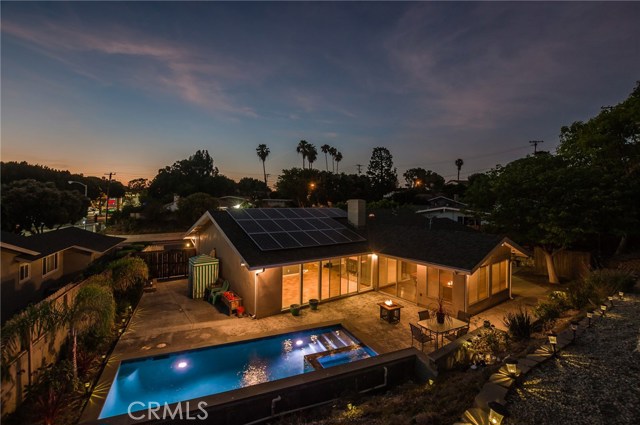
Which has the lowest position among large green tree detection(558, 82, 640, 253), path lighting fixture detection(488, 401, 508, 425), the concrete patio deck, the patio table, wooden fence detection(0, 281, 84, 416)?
the concrete patio deck

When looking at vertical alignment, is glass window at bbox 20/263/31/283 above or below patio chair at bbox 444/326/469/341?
above

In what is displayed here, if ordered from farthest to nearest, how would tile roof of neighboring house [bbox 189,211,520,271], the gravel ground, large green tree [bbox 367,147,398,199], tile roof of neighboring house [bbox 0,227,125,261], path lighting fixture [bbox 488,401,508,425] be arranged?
1. large green tree [bbox 367,147,398,199]
2. tile roof of neighboring house [bbox 0,227,125,261]
3. tile roof of neighboring house [bbox 189,211,520,271]
4. the gravel ground
5. path lighting fixture [bbox 488,401,508,425]

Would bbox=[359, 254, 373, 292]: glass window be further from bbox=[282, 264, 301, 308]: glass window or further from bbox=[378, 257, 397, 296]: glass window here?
bbox=[282, 264, 301, 308]: glass window

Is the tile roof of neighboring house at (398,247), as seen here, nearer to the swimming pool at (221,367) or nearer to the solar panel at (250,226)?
the solar panel at (250,226)

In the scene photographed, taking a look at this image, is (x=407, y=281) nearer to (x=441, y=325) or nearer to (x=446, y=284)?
(x=446, y=284)

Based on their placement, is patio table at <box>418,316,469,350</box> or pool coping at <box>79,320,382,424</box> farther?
patio table at <box>418,316,469,350</box>

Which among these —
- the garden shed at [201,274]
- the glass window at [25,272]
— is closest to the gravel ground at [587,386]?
the garden shed at [201,274]

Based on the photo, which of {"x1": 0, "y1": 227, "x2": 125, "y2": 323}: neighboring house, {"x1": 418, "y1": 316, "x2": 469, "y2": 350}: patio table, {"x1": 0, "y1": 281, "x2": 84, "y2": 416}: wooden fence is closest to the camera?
{"x1": 0, "y1": 281, "x2": 84, "y2": 416}: wooden fence

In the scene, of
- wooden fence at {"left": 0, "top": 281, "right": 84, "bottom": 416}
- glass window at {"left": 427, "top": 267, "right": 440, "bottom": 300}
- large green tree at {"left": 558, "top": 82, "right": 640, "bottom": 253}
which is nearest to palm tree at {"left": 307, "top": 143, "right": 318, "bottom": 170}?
large green tree at {"left": 558, "top": 82, "right": 640, "bottom": 253}
